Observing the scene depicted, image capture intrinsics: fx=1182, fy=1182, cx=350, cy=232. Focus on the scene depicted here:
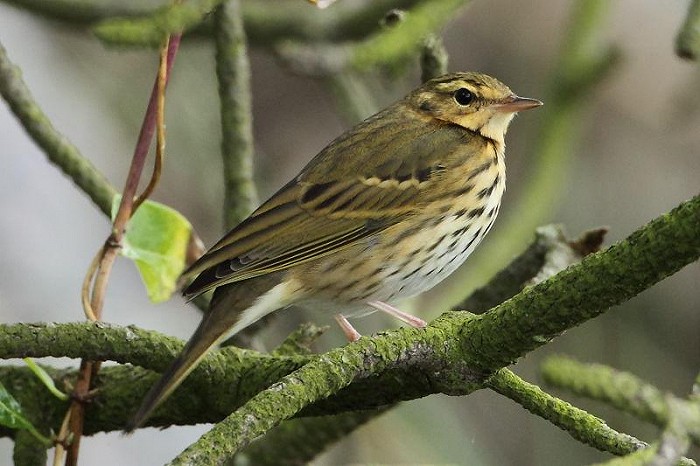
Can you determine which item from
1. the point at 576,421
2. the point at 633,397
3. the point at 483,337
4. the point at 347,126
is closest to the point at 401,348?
the point at 483,337

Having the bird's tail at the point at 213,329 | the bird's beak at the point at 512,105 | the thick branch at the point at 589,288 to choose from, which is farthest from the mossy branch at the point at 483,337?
the bird's beak at the point at 512,105

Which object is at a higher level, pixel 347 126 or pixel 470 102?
pixel 347 126

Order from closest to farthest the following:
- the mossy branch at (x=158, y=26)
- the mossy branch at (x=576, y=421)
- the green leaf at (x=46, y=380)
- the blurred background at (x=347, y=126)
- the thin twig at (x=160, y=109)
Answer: the mossy branch at (x=576, y=421) < the mossy branch at (x=158, y=26) < the green leaf at (x=46, y=380) < the thin twig at (x=160, y=109) < the blurred background at (x=347, y=126)

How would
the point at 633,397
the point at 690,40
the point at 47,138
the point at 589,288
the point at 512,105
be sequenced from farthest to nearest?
the point at 512,105 → the point at 47,138 → the point at 690,40 → the point at 589,288 → the point at 633,397

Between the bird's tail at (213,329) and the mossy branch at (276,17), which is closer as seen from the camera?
the bird's tail at (213,329)

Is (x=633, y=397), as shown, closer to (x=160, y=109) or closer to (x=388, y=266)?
(x=160, y=109)

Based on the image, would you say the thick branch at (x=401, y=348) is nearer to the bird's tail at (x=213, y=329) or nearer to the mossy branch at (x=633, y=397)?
the bird's tail at (x=213, y=329)

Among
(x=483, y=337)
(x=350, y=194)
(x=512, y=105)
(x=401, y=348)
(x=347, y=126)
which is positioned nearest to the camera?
(x=483, y=337)

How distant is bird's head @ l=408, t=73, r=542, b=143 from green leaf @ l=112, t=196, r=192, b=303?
1.07 meters

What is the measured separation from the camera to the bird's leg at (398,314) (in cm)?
333

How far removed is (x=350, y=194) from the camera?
11.6 feet

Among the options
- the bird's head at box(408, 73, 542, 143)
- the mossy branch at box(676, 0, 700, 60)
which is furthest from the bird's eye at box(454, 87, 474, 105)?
the mossy branch at box(676, 0, 700, 60)

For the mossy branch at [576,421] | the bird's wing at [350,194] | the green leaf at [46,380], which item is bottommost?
the mossy branch at [576,421]

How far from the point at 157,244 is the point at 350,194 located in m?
0.76
